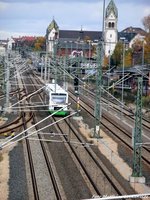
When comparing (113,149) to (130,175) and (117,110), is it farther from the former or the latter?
(117,110)

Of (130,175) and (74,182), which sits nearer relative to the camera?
(74,182)

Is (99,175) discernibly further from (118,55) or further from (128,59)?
(118,55)

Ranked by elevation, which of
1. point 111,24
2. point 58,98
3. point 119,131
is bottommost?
point 119,131

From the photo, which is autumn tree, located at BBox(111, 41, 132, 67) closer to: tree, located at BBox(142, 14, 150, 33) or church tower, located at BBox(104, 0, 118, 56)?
tree, located at BBox(142, 14, 150, 33)

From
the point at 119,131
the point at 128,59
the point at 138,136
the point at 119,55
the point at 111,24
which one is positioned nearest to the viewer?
the point at 138,136

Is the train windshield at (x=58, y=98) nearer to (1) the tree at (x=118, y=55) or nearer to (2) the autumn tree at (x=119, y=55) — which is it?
(2) the autumn tree at (x=119, y=55)

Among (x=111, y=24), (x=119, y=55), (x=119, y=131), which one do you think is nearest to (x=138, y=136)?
(x=119, y=131)

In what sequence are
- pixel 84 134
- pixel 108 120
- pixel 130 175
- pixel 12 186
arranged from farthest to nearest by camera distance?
1. pixel 108 120
2. pixel 84 134
3. pixel 130 175
4. pixel 12 186

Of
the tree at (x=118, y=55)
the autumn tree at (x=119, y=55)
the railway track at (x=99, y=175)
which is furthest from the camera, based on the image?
the tree at (x=118, y=55)

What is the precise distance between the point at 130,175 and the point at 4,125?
1553 cm

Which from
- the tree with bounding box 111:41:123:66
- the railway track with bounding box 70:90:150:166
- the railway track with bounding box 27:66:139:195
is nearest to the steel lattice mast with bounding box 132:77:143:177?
the railway track with bounding box 27:66:139:195

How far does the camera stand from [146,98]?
46.3m

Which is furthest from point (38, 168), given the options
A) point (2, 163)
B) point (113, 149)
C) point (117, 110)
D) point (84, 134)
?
point (117, 110)

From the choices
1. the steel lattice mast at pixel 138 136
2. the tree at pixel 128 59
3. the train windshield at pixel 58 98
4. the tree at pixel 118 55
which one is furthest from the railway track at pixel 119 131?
the tree at pixel 118 55
